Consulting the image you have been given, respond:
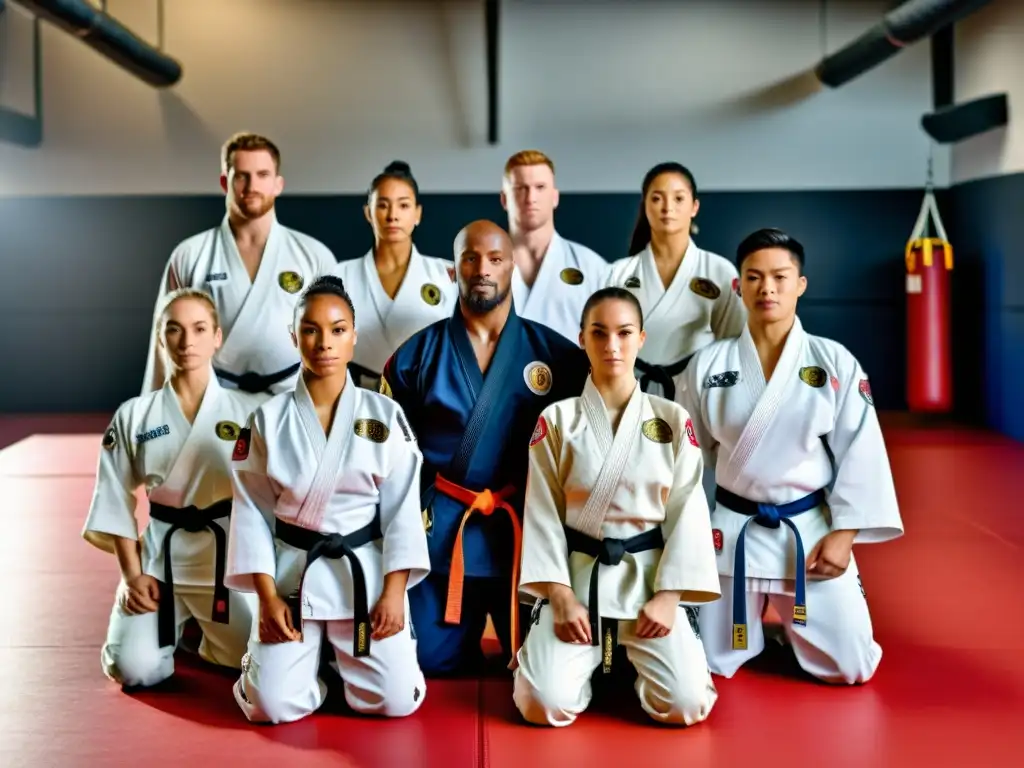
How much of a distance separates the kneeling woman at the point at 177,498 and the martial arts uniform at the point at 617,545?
36.3 inches

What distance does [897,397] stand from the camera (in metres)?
8.52

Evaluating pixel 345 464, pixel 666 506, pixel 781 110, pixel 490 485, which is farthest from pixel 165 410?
pixel 781 110

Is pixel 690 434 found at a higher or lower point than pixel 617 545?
higher

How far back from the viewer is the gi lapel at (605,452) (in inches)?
114

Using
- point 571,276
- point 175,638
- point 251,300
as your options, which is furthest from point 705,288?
point 175,638

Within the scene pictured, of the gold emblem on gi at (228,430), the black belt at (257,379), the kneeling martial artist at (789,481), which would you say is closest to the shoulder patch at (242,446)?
the gold emblem on gi at (228,430)

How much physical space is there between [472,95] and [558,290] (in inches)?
190

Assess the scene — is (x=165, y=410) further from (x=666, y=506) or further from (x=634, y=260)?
(x=634, y=260)

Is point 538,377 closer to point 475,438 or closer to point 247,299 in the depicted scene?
point 475,438

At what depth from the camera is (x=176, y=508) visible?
323cm

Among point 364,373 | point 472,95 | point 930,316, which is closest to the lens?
point 364,373

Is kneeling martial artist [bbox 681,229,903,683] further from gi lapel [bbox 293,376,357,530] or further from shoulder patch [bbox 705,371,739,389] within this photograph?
gi lapel [bbox 293,376,357,530]

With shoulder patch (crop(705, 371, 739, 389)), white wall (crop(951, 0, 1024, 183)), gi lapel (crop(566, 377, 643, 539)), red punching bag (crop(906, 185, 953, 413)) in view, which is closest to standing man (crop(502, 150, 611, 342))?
shoulder patch (crop(705, 371, 739, 389))

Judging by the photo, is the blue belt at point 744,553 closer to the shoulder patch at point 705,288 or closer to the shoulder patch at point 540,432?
the shoulder patch at point 540,432
